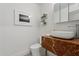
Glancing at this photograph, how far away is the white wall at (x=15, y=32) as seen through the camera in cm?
174

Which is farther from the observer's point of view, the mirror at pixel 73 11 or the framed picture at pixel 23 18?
the framed picture at pixel 23 18

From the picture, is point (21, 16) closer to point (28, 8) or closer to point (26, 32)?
point (28, 8)

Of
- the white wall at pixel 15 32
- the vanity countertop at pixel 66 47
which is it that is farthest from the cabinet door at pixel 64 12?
the vanity countertop at pixel 66 47

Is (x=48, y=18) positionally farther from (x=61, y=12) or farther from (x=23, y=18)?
(x=23, y=18)

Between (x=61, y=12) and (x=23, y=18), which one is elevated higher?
(x=61, y=12)

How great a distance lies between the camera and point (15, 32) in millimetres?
1823

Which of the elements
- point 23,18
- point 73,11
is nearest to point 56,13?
point 73,11

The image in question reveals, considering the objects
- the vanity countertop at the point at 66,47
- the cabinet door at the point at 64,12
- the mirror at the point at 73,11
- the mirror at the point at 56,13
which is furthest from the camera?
the mirror at the point at 56,13

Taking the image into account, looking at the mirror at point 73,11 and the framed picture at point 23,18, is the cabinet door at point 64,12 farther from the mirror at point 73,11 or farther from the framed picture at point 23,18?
the framed picture at point 23,18

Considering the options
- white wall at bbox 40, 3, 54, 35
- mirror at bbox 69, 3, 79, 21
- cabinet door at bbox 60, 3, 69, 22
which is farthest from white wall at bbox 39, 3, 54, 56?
mirror at bbox 69, 3, 79, 21

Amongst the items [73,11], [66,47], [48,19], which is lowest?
[66,47]

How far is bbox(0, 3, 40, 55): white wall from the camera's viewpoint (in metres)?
1.74

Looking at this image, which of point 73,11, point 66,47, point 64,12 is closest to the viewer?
point 66,47

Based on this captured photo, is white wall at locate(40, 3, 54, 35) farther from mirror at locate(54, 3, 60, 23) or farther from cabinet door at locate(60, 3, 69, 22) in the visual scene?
cabinet door at locate(60, 3, 69, 22)
